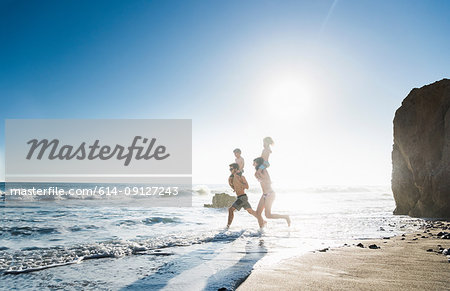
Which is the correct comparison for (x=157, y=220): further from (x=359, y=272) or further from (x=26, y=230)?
(x=359, y=272)

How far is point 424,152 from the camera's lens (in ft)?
44.1

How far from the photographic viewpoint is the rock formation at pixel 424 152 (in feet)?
40.2

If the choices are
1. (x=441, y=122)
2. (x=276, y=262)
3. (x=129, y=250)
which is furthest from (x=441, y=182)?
(x=129, y=250)

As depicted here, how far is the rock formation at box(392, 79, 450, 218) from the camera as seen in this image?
12.2 m

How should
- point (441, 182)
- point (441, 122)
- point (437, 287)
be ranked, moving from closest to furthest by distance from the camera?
point (437, 287)
point (441, 182)
point (441, 122)

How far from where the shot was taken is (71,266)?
4238mm

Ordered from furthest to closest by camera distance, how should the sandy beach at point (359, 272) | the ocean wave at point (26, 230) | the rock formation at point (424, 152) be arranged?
the rock formation at point (424, 152) < the ocean wave at point (26, 230) < the sandy beach at point (359, 272)

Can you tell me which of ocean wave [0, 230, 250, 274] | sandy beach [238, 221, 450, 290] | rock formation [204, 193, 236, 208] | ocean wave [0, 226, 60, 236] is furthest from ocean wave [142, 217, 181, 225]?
rock formation [204, 193, 236, 208]

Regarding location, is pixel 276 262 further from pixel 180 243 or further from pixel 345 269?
pixel 180 243

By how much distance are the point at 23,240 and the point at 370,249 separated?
7782mm

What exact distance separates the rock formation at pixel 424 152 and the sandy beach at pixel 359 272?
9.71m

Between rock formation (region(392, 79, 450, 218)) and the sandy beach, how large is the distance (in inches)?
382

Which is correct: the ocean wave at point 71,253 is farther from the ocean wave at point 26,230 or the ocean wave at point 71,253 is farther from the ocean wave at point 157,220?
the ocean wave at point 157,220

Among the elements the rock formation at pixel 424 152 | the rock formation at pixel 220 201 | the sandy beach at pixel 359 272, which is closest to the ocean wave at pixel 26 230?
the sandy beach at pixel 359 272
